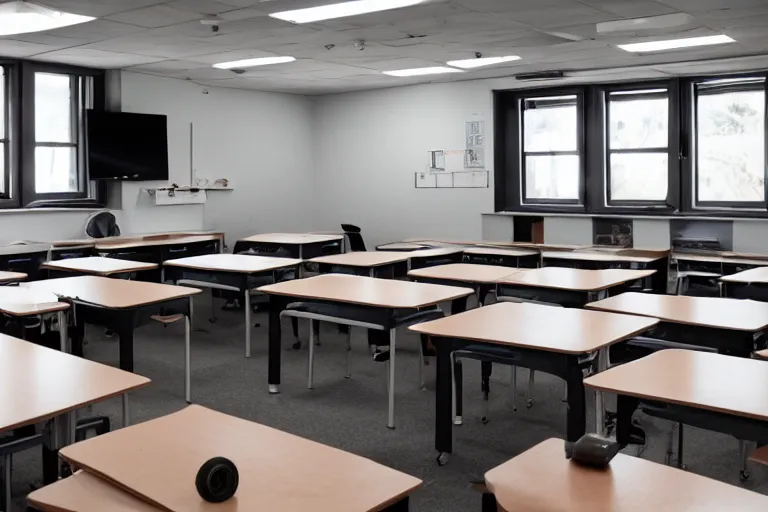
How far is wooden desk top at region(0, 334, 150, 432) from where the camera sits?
2199 millimetres

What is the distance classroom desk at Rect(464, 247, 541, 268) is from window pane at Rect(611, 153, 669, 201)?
4.56 ft

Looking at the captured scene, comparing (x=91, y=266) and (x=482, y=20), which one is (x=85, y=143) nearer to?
(x=91, y=266)

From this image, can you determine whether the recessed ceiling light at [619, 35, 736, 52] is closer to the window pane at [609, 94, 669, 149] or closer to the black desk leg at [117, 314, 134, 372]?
the window pane at [609, 94, 669, 149]

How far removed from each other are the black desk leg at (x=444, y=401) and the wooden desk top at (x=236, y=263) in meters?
2.45

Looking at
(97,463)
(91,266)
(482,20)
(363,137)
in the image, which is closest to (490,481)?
(97,463)

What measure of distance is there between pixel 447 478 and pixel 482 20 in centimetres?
360

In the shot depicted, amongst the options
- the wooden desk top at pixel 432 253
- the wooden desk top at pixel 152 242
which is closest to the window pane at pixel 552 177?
the wooden desk top at pixel 432 253

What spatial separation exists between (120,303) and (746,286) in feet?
13.6

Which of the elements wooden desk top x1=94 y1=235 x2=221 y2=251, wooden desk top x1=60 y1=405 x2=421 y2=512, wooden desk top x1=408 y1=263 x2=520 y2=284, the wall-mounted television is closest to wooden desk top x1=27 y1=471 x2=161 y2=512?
wooden desk top x1=60 y1=405 x2=421 y2=512

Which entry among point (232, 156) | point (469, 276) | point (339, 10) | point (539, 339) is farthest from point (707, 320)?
point (232, 156)

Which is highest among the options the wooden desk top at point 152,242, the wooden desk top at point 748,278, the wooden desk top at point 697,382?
the wooden desk top at point 152,242

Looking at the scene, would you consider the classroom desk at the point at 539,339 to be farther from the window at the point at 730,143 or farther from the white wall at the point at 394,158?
the white wall at the point at 394,158

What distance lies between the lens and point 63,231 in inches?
307

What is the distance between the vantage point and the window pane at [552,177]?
8.71 m
